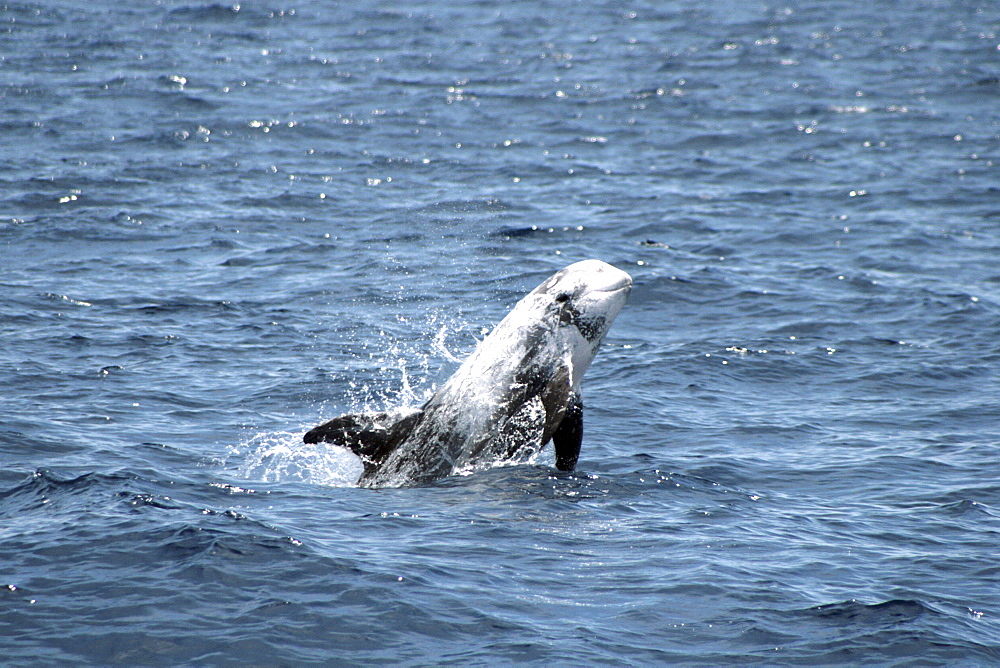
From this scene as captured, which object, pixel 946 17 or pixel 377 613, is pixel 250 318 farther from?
pixel 946 17

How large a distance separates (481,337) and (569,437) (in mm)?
6001

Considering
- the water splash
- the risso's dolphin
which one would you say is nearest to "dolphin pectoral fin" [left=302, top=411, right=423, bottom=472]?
the risso's dolphin

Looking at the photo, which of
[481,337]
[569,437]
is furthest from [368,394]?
[569,437]

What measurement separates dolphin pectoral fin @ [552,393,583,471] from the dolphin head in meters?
0.91

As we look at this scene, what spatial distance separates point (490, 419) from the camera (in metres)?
14.2

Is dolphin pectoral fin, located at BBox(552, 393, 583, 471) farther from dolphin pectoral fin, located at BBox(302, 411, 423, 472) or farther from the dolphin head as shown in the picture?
dolphin pectoral fin, located at BBox(302, 411, 423, 472)

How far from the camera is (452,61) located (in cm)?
4669

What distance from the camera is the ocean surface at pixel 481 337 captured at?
10391 mm

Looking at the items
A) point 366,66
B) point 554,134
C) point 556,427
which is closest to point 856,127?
point 554,134

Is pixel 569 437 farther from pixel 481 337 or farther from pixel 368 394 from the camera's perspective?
pixel 481 337

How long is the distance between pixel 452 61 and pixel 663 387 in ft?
101

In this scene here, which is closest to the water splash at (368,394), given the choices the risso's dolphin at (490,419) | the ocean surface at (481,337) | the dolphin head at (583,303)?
the ocean surface at (481,337)

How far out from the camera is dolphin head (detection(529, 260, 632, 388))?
15.0 m

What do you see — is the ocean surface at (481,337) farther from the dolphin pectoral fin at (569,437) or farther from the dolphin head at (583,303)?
the dolphin head at (583,303)
